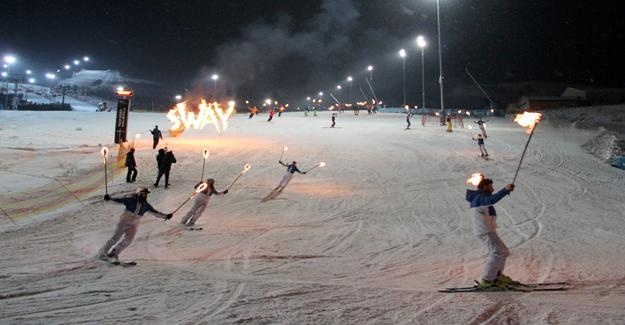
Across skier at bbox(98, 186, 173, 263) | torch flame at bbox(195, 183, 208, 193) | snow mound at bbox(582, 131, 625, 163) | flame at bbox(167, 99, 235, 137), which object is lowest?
skier at bbox(98, 186, 173, 263)

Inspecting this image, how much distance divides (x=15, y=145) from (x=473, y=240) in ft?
86.4

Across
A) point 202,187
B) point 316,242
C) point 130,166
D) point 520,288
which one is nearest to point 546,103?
point 130,166

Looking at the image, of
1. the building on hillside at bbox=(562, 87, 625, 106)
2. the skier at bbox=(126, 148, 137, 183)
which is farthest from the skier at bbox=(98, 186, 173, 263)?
the building on hillside at bbox=(562, 87, 625, 106)

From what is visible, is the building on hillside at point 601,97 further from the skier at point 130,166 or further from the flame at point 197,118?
the skier at point 130,166

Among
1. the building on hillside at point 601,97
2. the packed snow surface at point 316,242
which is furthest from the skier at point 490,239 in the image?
the building on hillside at point 601,97

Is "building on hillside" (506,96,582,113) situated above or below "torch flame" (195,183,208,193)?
above

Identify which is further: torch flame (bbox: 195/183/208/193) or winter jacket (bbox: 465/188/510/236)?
torch flame (bbox: 195/183/208/193)

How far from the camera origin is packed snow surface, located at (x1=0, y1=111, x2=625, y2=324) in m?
6.68

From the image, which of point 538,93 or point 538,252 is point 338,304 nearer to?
point 538,252

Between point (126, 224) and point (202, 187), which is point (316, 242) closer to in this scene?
point (202, 187)

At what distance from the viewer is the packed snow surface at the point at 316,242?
6684 millimetres

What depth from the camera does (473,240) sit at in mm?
11453

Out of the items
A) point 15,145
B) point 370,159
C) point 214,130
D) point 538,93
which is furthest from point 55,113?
point 538,93

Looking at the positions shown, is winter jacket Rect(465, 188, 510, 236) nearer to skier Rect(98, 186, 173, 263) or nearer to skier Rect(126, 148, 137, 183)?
skier Rect(98, 186, 173, 263)
